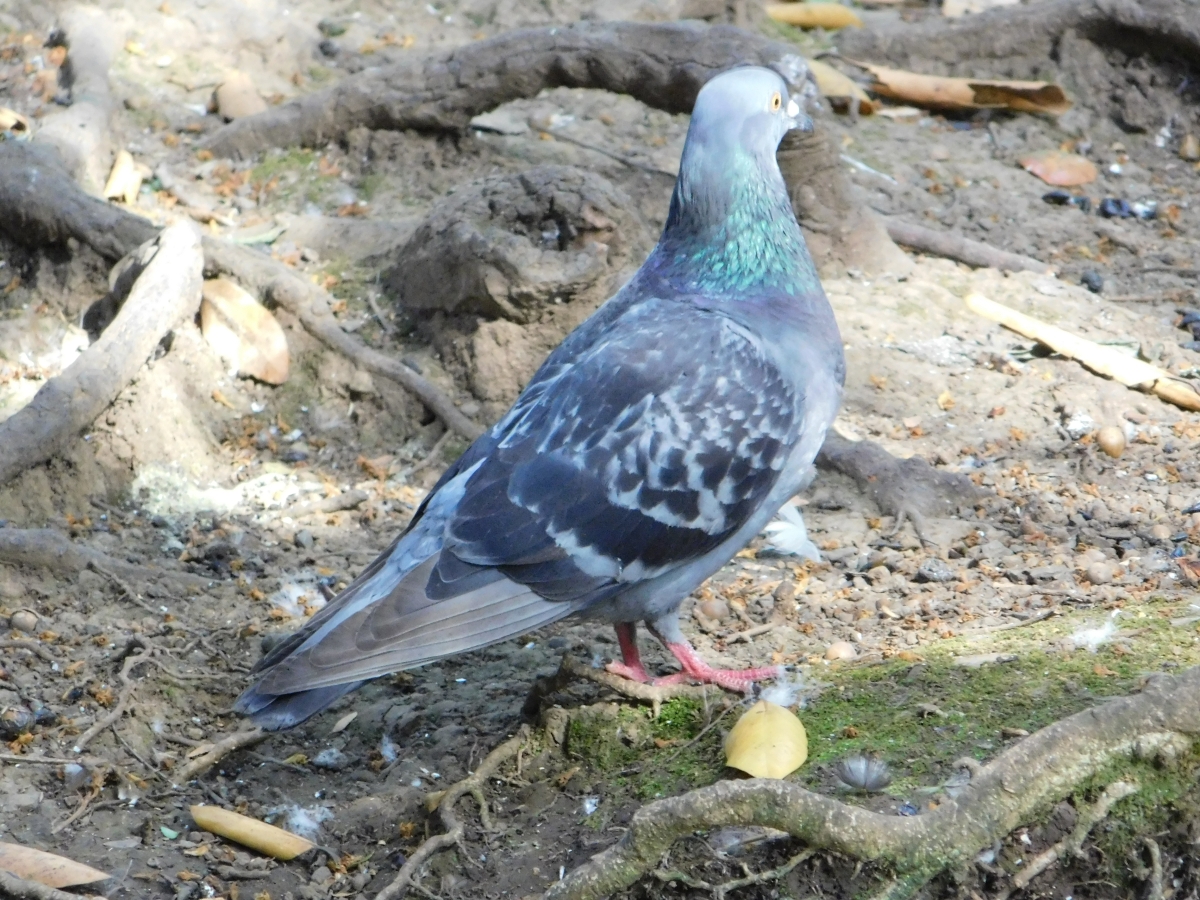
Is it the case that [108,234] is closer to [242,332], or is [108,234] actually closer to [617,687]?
[242,332]

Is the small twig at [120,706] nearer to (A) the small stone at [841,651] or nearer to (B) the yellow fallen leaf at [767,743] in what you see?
(B) the yellow fallen leaf at [767,743]

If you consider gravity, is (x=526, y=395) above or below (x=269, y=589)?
above

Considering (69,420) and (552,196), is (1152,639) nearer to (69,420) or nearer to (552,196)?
(552,196)

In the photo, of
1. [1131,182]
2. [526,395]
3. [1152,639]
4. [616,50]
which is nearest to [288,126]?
[616,50]

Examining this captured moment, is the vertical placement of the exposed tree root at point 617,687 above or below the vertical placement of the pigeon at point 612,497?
below

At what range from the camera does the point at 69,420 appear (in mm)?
4762

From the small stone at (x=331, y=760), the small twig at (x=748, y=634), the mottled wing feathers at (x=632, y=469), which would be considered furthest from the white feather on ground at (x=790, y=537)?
the small stone at (x=331, y=760)

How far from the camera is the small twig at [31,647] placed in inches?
Answer: 151

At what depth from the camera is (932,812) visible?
8.98 ft

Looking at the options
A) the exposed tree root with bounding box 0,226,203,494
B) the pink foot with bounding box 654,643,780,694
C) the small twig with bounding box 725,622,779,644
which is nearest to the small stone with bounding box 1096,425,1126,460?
the small twig with bounding box 725,622,779,644

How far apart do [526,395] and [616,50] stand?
3098mm

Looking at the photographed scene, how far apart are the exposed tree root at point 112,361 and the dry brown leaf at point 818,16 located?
4938mm

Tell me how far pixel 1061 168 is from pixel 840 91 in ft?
4.43

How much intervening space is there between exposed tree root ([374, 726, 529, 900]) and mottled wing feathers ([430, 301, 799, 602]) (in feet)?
1.45
